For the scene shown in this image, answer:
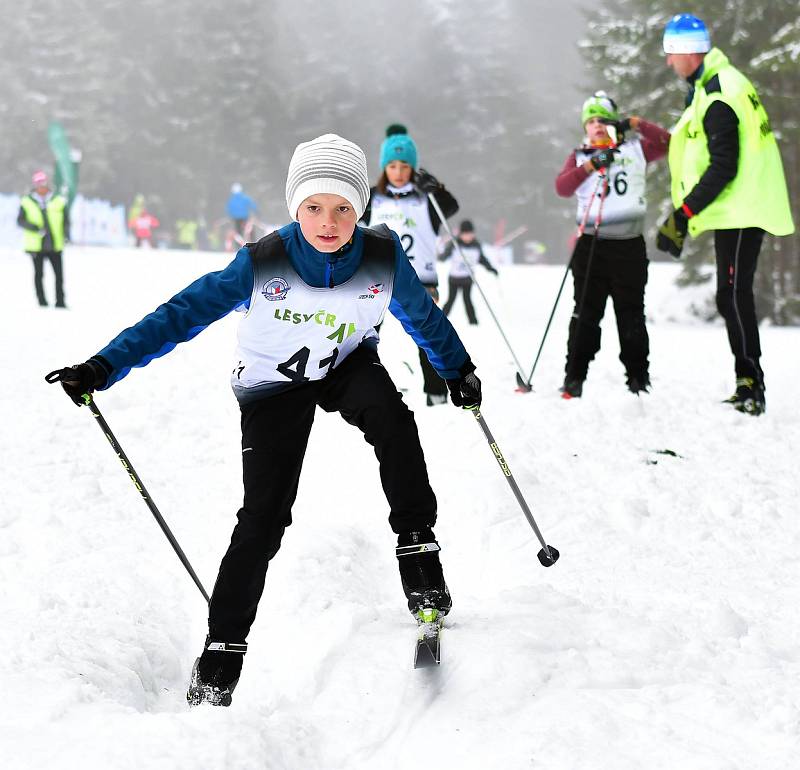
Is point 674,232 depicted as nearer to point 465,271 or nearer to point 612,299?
point 612,299

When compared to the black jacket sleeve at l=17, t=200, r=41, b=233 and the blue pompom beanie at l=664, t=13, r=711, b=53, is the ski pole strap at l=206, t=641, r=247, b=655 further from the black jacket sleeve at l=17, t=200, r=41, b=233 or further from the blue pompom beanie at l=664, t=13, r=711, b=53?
the black jacket sleeve at l=17, t=200, r=41, b=233

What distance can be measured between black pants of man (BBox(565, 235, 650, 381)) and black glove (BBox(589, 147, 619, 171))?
1.78 ft

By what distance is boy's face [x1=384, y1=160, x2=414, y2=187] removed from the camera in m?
7.25

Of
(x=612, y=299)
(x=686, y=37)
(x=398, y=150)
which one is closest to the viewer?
(x=686, y=37)

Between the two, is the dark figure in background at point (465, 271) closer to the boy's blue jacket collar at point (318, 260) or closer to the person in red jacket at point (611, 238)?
the person in red jacket at point (611, 238)

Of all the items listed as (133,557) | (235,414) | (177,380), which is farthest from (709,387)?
(133,557)

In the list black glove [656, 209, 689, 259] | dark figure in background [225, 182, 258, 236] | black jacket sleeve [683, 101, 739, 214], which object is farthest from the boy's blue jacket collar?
dark figure in background [225, 182, 258, 236]

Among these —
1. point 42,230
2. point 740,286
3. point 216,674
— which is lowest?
point 42,230

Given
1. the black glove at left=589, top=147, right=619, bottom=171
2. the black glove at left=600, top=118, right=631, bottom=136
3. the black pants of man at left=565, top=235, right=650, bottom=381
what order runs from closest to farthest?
the black glove at left=589, top=147, right=619, bottom=171, the black pants of man at left=565, top=235, right=650, bottom=381, the black glove at left=600, top=118, right=631, bottom=136

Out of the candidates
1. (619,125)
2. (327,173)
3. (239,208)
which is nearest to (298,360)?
(327,173)

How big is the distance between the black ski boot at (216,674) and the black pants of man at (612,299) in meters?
4.38

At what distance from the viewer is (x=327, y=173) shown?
3193 millimetres

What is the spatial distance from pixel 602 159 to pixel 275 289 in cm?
415

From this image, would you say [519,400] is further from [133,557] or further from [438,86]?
[438,86]
